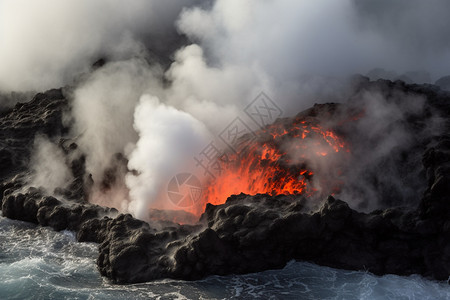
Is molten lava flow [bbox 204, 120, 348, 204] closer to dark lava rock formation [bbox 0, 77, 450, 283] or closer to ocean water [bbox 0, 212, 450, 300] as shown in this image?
dark lava rock formation [bbox 0, 77, 450, 283]

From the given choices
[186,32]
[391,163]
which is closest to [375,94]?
[391,163]

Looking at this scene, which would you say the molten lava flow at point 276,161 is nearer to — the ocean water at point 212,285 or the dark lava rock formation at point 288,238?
the dark lava rock formation at point 288,238

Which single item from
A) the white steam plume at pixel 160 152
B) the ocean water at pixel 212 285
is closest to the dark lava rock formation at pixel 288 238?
the ocean water at pixel 212 285

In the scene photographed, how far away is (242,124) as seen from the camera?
3130 cm

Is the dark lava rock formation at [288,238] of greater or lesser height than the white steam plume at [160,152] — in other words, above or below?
below

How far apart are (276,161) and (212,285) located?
9.62 meters

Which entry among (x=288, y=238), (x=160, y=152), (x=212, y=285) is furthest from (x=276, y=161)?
(x=212, y=285)

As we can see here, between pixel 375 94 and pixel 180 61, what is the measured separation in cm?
1586

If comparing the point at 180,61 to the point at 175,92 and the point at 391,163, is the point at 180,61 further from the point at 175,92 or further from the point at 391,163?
the point at 391,163

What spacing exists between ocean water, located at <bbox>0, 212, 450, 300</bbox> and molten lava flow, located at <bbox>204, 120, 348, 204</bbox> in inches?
228

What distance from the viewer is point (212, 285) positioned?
64.0 ft

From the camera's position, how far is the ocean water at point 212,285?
61.5 feet

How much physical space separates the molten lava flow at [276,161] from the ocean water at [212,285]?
5.79 metres

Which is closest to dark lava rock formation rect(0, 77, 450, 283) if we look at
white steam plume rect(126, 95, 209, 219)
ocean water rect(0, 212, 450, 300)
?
ocean water rect(0, 212, 450, 300)
